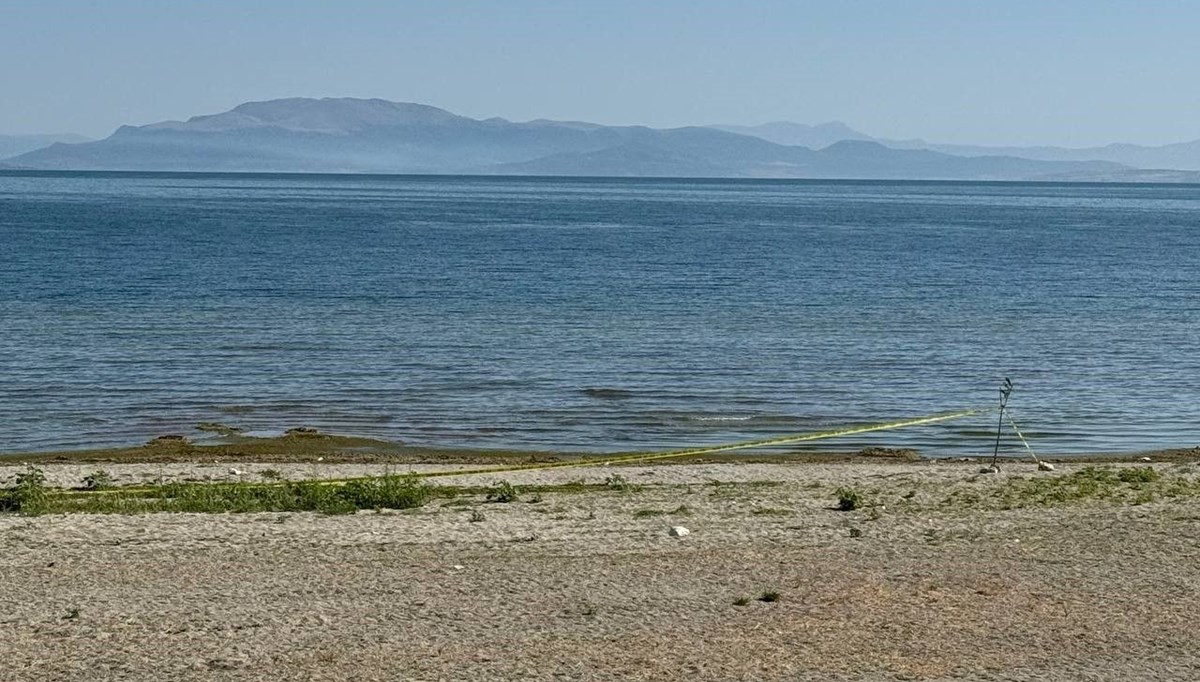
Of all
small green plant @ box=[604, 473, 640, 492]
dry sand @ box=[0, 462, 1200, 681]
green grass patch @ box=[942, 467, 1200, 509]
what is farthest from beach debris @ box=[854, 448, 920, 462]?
dry sand @ box=[0, 462, 1200, 681]

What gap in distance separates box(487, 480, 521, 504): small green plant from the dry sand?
23cm

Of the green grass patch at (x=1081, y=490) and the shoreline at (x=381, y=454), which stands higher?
the green grass patch at (x=1081, y=490)

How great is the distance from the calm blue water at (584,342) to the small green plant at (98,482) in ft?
18.1

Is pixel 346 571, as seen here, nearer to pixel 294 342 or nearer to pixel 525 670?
pixel 525 670

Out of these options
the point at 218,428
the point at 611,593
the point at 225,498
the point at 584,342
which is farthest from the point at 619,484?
the point at 584,342

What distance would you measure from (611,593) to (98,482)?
8847mm

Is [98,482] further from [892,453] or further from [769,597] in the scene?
[892,453]

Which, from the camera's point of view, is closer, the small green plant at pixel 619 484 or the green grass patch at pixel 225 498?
the green grass patch at pixel 225 498

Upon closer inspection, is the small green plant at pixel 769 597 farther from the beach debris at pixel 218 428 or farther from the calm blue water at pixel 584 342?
the beach debris at pixel 218 428

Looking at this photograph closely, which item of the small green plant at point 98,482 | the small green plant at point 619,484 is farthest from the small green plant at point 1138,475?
the small green plant at point 98,482

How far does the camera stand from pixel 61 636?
39.3 ft

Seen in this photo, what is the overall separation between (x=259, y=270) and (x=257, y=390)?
36269 millimetres

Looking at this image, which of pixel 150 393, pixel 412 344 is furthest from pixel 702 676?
pixel 412 344

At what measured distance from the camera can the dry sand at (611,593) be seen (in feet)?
37.3
